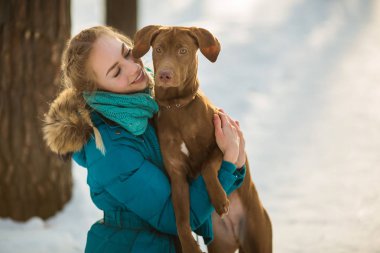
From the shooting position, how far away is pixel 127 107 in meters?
2.47

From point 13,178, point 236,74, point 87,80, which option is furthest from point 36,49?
point 236,74

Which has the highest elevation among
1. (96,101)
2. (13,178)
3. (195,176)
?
(96,101)

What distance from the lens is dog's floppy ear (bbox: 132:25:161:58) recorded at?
97.6 inches

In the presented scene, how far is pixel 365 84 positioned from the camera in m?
8.80

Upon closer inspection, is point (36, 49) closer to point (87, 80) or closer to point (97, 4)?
point (87, 80)

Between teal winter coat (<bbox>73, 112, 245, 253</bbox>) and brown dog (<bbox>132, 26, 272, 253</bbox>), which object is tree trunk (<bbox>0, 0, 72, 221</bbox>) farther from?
brown dog (<bbox>132, 26, 272, 253</bbox>)

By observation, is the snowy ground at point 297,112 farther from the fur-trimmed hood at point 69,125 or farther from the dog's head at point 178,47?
the dog's head at point 178,47

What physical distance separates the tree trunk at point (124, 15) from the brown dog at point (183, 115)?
5528mm

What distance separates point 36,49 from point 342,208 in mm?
3618

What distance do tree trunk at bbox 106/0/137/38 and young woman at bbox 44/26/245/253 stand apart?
5320mm

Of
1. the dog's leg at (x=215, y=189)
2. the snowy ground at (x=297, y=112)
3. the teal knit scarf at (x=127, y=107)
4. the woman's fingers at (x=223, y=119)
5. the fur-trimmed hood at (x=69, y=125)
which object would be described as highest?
the teal knit scarf at (x=127, y=107)

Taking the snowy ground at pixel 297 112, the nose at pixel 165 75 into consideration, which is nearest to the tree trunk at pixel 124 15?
the snowy ground at pixel 297 112

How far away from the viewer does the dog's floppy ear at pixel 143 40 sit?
2479 millimetres

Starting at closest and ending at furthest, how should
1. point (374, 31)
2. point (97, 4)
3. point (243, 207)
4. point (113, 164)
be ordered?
point (113, 164)
point (243, 207)
point (374, 31)
point (97, 4)
